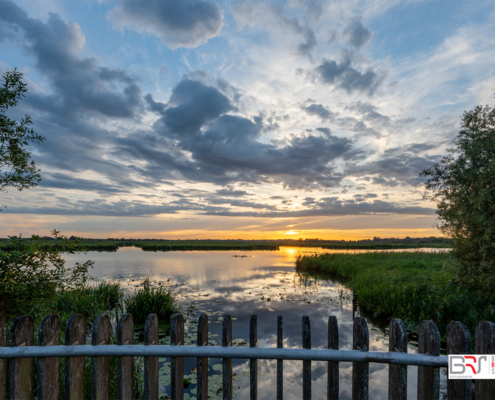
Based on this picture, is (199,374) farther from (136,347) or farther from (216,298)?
(216,298)

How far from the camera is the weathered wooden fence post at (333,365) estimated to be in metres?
2.33

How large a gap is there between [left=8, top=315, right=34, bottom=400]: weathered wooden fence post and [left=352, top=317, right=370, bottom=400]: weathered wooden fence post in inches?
115

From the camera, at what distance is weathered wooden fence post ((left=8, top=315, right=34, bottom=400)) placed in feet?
8.18

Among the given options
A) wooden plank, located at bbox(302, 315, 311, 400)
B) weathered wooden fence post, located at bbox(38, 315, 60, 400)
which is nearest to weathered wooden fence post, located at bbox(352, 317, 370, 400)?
wooden plank, located at bbox(302, 315, 311, 400)

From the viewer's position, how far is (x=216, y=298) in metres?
15.8

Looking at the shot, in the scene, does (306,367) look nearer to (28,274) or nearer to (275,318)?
(28,274)

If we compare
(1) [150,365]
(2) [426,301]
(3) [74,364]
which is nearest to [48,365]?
(3) [74,364]

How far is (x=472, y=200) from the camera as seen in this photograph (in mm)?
9312

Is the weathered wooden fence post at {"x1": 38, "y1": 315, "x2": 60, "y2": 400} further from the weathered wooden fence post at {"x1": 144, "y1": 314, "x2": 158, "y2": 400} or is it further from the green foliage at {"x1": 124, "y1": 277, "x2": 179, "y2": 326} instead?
the green foliage at {"x1": 124, "y1": 277, "x2": 179, "y2": 326}

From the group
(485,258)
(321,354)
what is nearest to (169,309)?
(321,354)

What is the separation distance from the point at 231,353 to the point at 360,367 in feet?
3.65

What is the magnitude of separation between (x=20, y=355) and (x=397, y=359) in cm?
327

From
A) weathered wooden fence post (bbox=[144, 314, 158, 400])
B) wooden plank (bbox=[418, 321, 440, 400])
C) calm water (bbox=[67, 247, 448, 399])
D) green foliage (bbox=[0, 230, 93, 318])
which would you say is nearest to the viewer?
wooden plank (bbox=[418, 321, 440, 400])

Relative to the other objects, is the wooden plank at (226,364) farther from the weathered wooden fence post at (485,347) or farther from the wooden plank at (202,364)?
the weathered wooden fence post at (485,347)
